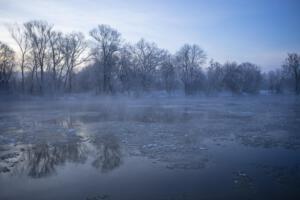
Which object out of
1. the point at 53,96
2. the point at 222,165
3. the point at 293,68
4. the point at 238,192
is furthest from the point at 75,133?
the point at 293,68

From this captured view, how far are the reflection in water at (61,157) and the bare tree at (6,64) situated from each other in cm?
5828

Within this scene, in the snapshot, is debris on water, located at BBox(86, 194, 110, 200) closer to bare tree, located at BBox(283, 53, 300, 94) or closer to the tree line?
the tree line

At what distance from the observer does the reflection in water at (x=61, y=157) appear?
8.84 m

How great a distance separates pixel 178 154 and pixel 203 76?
245 ft

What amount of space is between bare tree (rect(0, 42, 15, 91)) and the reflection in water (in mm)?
58275

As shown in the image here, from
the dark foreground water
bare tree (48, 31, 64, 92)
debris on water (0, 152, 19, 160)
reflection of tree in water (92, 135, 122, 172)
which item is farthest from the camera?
bare tree (48, 31, 64, 92)

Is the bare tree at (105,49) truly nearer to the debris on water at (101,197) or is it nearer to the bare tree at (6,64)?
the bare tree at (6,64)

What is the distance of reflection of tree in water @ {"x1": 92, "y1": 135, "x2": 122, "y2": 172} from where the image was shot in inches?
364

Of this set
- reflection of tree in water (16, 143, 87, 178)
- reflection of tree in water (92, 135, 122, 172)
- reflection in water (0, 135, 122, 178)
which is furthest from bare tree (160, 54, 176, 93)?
reflection of tree in water (16, 143, 87, 178)

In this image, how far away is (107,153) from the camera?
35.4 feet

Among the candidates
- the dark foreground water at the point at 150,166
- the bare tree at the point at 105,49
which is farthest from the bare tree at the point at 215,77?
the dark foreground water at the point at 150,166

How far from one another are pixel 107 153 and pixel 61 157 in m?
1.93

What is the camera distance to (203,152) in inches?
424

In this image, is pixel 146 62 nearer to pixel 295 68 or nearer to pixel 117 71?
pixel 117 71
